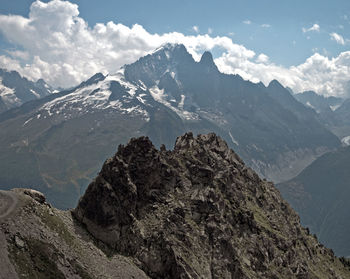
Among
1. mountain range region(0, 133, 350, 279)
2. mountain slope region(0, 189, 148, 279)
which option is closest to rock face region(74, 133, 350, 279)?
mountain range region(0, 133, 350, 279)

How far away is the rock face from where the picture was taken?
95.6 m

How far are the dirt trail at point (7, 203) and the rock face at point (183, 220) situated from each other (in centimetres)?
1868

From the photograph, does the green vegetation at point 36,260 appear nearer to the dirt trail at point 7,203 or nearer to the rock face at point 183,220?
the dirt trail at point 7,203

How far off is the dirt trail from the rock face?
1868 cm

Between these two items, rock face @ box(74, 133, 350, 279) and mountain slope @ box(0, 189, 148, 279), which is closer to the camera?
mountain slope @ box(0, 189, 148, 279)

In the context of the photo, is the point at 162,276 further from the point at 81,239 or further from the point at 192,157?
the point at 192,157

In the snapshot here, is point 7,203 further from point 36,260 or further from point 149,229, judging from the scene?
point 149,229

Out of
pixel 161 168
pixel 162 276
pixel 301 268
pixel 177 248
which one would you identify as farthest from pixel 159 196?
pixel 301 268

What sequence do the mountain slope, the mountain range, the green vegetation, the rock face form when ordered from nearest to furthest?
the green vegetation
the mountain slope
the mountain range
the rock face

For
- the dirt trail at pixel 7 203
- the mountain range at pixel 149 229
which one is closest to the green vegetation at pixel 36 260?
the mountain range at pixel 149 229

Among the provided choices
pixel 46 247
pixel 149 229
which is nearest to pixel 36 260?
pixel 46 247

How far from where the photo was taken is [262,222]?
14250 cm

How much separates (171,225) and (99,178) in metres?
24.4

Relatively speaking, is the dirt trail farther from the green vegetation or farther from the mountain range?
the green vegetation
